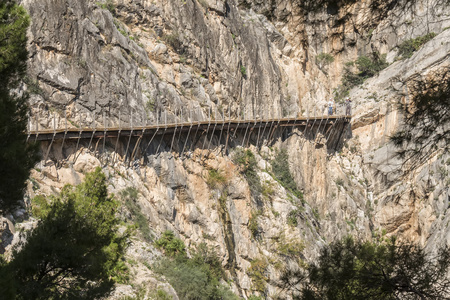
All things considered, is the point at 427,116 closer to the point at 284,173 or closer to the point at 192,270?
the point at 192,270

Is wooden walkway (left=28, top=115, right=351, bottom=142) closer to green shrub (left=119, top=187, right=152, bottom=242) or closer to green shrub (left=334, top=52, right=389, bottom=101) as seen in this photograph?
green shrub (left=119, top=187, right=152, bottom=242)

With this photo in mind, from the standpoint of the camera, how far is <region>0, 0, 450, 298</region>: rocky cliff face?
27.7 metres

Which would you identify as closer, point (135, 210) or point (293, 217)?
point (135, 210)

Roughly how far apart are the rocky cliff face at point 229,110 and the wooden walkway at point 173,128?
0.76m

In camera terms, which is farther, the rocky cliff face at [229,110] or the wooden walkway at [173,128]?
the rocky cliff face at [229,110]

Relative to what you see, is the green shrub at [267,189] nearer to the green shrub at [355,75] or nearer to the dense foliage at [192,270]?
the dense foliage at [192,270]

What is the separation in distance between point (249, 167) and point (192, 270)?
11817 millimetres

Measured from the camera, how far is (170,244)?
27750 millimetres

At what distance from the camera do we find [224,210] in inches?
1332

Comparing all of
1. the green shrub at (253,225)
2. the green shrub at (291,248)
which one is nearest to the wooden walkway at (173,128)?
the green shrub at (253,225)

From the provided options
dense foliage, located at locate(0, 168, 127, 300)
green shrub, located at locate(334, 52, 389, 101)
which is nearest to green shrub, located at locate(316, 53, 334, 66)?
green shrub, located at locate(334, 52, 389, 101)

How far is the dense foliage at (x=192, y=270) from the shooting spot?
80.6ft

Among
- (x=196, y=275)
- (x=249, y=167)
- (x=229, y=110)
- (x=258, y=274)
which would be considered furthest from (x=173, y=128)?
(x=258, y=274)

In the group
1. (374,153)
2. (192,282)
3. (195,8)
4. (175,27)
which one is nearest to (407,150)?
(192,282)
